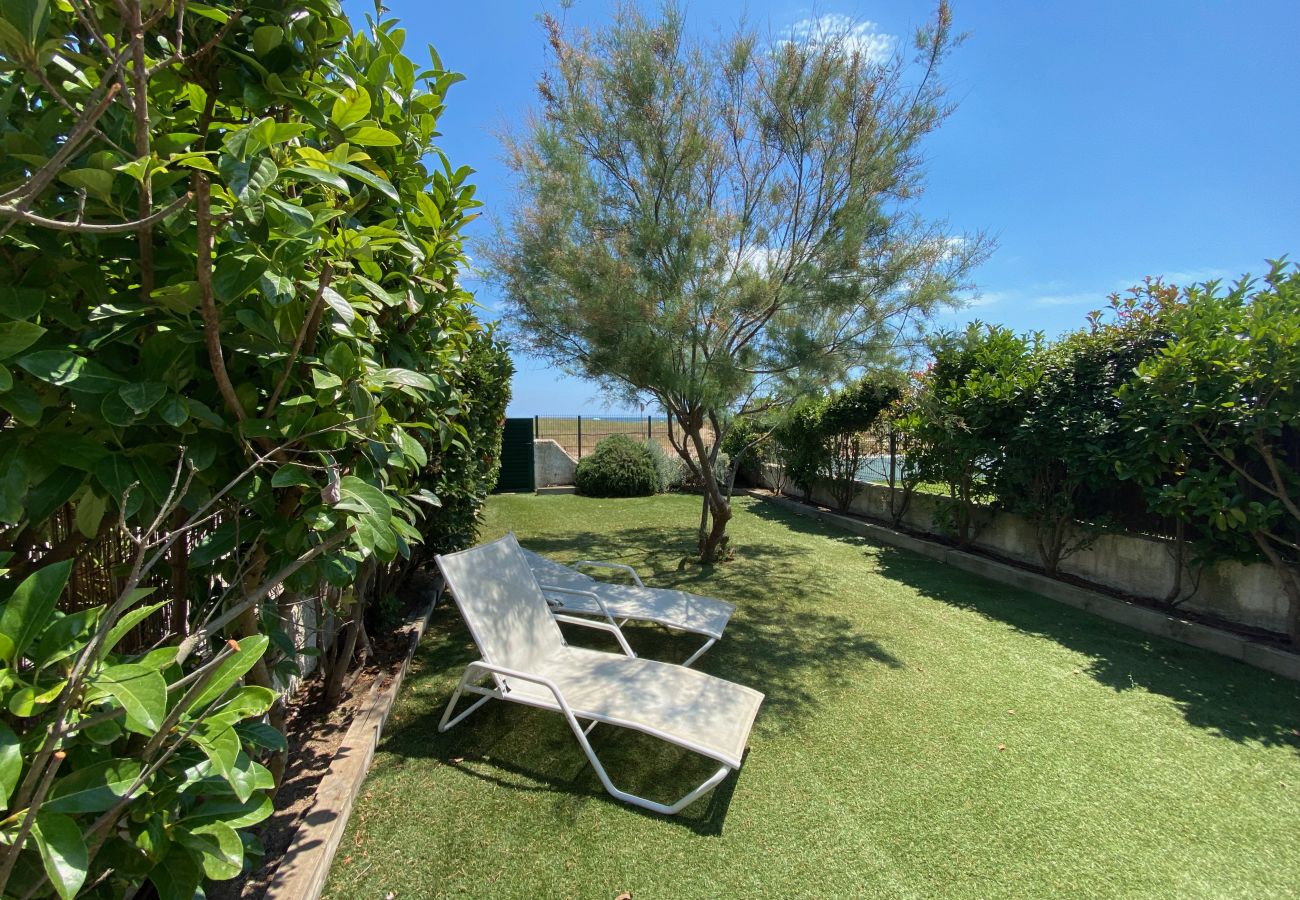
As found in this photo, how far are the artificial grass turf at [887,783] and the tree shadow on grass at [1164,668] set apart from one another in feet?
0.07

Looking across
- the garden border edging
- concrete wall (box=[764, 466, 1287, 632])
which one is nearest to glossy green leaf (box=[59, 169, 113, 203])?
the garden border edging

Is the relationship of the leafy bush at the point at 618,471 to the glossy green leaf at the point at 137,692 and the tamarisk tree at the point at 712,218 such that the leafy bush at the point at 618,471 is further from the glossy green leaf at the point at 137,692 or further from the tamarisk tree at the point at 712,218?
the glossy green leaf at the point at 137,692

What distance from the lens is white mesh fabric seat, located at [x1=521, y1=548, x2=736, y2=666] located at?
3984mm

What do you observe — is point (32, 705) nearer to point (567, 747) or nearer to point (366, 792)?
point (366, 792)

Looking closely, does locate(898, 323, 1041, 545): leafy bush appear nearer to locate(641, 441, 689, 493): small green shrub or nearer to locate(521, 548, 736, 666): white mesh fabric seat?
locate(521, 548, 736, 666): white mesh fabric seat

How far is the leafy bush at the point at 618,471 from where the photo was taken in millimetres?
12242

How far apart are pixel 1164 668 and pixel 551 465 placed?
38.2 feet

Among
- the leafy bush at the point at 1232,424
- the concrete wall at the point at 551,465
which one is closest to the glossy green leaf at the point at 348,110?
the leafy bush at the point at 1232,424

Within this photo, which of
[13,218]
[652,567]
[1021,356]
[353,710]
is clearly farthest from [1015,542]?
[13,218]

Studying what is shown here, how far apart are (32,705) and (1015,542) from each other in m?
7.76

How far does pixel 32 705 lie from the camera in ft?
2.55

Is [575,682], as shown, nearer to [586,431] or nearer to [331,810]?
[331,810]

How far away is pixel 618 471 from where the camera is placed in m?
12.2

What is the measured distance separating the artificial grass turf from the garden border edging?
0.51ft
